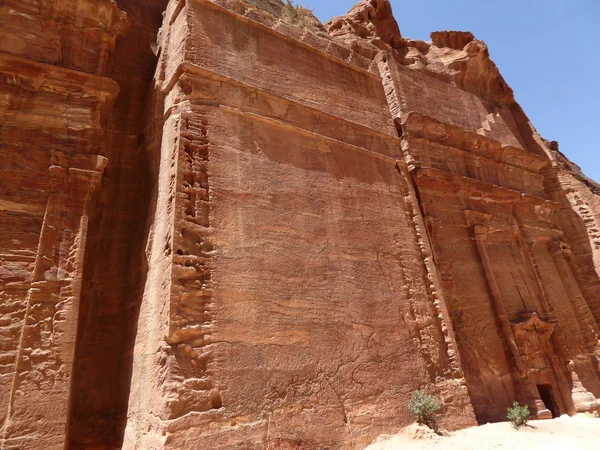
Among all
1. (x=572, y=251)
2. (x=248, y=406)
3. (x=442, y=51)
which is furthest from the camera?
(x=442, y=51)

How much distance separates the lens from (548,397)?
26.0 ft

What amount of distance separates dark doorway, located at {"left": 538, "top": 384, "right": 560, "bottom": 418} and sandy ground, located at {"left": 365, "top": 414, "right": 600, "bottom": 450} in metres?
2.15

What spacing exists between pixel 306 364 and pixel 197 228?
1.89 meters

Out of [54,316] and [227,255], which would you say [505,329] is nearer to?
[227,255]

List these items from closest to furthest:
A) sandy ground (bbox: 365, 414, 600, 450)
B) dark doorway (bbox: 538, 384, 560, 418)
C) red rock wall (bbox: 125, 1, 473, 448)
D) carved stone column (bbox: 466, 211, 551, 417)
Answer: red rock wall (bbox: 125, 1, 473, 448)
sandy ground (bbox: 365, 414, 600, 450)
carved stone column (bbox: 466, 211, 551, 417)
dark doorway (bbox: 538, 384, 560, 418)

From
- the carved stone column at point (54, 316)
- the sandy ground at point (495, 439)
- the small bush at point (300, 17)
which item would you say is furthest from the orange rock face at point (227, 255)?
the small bush at point (300, 17)

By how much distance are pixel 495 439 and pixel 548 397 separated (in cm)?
389

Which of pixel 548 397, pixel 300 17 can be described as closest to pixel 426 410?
pixel 548 397

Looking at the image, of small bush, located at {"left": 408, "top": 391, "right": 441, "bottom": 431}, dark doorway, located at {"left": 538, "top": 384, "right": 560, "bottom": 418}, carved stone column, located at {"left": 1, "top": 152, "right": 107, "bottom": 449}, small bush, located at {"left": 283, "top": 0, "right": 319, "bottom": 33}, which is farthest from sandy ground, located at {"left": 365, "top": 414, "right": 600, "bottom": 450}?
small bush, located at {"left": 283, "top": 0, "right": 319, "bottom": 33}

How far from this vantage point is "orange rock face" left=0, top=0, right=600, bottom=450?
4.00 meters

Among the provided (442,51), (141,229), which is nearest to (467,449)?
(141,229)

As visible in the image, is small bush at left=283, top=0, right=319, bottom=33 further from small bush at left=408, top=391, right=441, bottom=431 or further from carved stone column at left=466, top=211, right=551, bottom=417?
small bush at left=408, top=391, right=441, bottom=431

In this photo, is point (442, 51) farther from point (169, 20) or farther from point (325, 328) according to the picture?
point (325, 328)

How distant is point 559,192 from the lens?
37.7 ft
